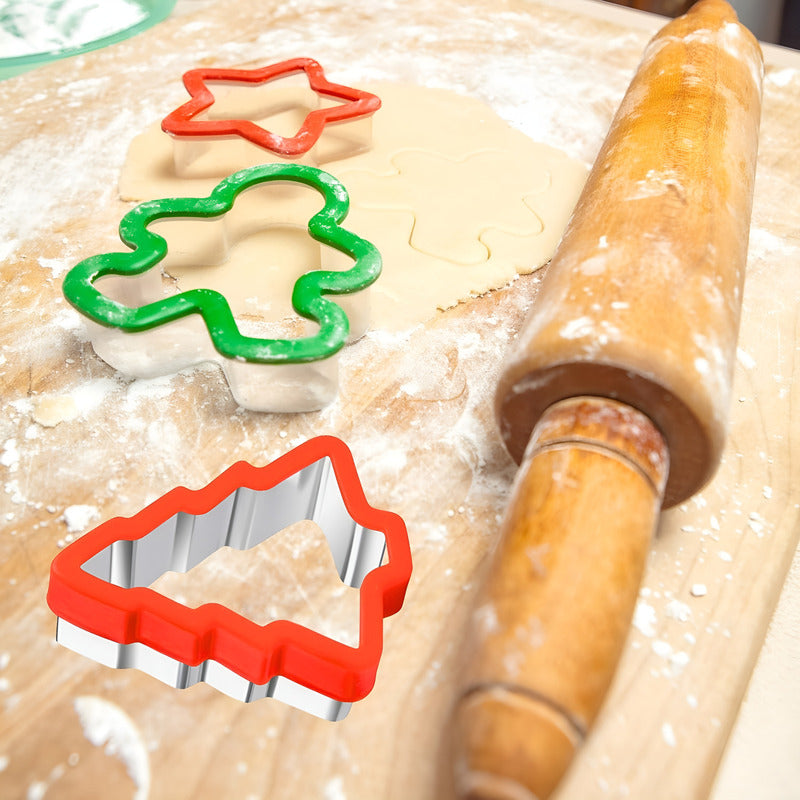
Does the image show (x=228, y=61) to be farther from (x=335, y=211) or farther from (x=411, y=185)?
(x=335, y=211)

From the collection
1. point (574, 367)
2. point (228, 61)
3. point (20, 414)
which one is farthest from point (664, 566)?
point (228, 61)

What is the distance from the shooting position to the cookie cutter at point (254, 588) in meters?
0.58

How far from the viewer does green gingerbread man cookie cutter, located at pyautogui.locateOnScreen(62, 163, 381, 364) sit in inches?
29.9

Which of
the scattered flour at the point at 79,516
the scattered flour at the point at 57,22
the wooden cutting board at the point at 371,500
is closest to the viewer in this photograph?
the wooden cutting board at the point at 371,500

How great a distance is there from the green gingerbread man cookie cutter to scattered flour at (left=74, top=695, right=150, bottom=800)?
324 millimetres

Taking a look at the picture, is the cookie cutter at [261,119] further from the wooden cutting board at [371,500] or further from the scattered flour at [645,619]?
the scattered flour at [645,619]

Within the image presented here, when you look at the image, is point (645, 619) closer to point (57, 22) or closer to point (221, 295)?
point (221, 295)

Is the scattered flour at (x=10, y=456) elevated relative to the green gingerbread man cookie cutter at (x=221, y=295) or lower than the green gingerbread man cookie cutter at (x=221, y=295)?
lower

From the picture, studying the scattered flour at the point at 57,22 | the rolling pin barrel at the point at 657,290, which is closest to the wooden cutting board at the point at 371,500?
the rolling pin barrel at the point at 657,290

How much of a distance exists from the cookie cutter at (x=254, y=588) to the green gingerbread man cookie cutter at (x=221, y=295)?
11 cm

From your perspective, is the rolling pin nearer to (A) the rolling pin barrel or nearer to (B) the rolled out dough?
(A) the rolling pin barrel

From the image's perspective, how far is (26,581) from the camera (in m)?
0.65

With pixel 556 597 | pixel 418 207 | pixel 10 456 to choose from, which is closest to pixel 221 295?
pixel 10 456

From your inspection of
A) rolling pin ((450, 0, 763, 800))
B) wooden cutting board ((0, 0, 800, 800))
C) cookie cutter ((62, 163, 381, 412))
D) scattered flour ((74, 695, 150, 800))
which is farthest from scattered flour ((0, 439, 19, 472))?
rolling pin ((450, 0, 763, 800))
